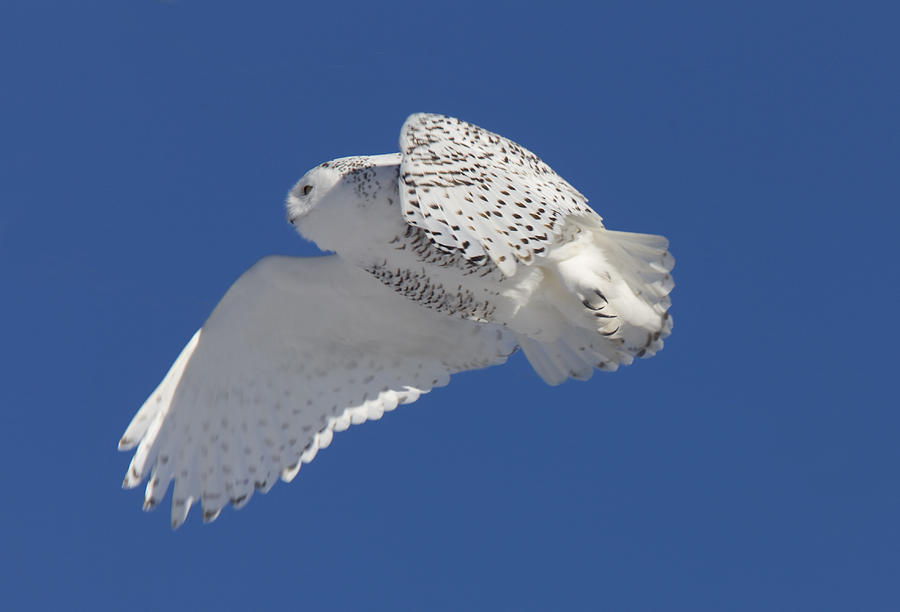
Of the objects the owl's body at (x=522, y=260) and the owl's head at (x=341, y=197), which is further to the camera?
the owl's head at (x=341, y=197)

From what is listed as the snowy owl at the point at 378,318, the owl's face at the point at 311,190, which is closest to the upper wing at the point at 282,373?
the snowy owl at the point at 378,318

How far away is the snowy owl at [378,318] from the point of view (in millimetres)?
5699

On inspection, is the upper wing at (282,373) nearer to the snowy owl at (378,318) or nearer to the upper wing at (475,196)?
the snowy owl at (378,318)

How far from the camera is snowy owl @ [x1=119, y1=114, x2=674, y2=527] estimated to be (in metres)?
5.70

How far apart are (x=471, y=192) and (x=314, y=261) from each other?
1554 mm

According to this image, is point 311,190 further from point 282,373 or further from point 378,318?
point 282,373

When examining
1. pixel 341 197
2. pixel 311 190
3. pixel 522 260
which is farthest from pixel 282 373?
pixel 522 260

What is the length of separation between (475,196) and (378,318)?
1.74 m

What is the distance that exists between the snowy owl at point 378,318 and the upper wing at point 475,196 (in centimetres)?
1

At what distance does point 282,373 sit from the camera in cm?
684

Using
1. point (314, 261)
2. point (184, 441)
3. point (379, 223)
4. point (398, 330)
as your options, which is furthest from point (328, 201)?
point (184, 441)

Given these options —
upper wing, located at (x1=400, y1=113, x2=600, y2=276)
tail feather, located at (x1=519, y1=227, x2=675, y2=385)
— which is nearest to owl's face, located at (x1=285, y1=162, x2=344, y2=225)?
upper wing, located at (x1=400, y1=113, x2=600, y2=276)

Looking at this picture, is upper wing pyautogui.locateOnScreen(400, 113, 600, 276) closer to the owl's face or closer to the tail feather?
the tail feather

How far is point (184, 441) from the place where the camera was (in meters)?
6.62
